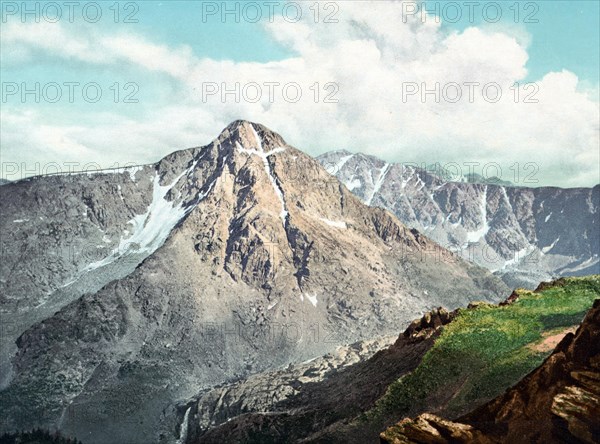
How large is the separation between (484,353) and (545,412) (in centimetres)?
2484

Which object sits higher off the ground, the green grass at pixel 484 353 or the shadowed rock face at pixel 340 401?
the green grass at pixel 484 353

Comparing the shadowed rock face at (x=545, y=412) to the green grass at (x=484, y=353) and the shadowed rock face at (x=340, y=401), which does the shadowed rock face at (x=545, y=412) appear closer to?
the green grass at (x=484, y=353)

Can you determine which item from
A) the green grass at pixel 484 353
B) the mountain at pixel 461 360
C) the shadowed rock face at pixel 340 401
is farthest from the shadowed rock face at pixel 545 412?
the shadowed rock face at pixel 340 401

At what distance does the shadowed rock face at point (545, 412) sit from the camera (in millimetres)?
29406

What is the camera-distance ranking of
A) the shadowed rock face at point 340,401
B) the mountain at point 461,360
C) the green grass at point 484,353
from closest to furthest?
the green grass at point 484,353, the mountain at point 461,360, the shadowed rock face at point 340,401

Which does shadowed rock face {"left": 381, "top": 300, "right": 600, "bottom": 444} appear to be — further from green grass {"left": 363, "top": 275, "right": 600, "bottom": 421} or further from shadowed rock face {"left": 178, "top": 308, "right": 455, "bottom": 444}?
shadowed rock face {"left": 178, "top": 308, "right": 455, "bottom": 444}

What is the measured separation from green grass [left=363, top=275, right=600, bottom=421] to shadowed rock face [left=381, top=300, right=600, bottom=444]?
1449cm

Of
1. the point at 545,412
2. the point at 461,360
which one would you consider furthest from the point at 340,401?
the point at 545,412

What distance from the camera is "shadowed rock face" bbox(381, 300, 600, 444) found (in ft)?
96.5

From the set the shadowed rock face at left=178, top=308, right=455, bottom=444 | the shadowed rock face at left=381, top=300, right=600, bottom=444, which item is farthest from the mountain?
the shadowed rock face at left=381, top=300, right=600, bottom=444

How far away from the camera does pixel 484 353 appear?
188 feet

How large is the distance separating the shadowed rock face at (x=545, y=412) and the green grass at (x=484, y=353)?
47.5 ft

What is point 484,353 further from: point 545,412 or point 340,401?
point 340,401

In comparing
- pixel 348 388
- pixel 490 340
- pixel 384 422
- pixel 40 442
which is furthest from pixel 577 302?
pixel 40 442
